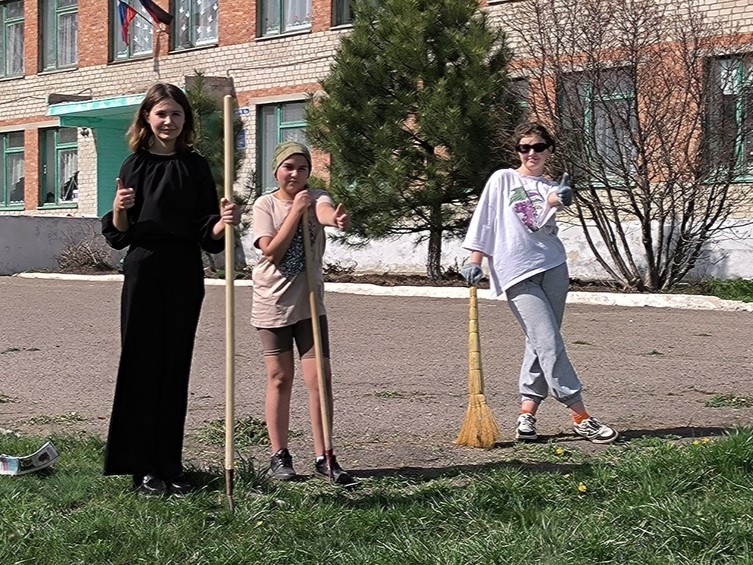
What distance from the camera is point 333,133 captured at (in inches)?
790

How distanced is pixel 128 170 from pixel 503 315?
982 cm

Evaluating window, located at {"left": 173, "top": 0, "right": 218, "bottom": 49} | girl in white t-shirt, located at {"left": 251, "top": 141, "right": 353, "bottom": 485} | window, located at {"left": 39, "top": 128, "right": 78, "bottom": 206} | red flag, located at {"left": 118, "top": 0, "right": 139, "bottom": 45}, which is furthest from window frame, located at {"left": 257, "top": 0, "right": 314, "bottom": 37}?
girl in white t-shirt, located at {"left": 251, "top": 141, "right": 353, "bottom": 485}

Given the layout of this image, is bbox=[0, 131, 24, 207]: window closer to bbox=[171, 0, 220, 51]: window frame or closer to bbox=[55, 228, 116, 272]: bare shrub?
bbox=[55, 228, 116, 272]: bare shrub

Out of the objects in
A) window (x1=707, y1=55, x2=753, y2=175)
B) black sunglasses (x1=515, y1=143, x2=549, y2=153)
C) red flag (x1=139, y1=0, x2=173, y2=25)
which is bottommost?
black sunglasses (x1=515, y1=143, x2=549, y2=153)

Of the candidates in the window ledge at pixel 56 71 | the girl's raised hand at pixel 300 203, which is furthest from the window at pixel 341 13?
the girl's raised hand at pixel 300 203

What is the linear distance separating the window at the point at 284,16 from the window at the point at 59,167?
25.4ft

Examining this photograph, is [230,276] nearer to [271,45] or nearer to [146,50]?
[271,45]

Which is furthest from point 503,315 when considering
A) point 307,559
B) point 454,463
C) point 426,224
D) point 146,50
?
point 146,50

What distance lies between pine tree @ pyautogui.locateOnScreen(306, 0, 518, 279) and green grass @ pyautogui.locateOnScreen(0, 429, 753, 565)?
44.4 feet

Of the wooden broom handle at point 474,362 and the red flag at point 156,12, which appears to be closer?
the wooden broom handle at point 474,362

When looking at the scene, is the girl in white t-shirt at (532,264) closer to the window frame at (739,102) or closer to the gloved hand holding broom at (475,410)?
the gloved hand holding broom at (475,410)

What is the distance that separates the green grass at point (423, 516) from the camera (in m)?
4.41

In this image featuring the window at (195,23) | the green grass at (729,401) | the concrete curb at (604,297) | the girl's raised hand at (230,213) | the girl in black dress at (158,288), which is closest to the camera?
the girl's raised hand at (230,213)

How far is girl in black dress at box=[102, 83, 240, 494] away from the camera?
553cm
